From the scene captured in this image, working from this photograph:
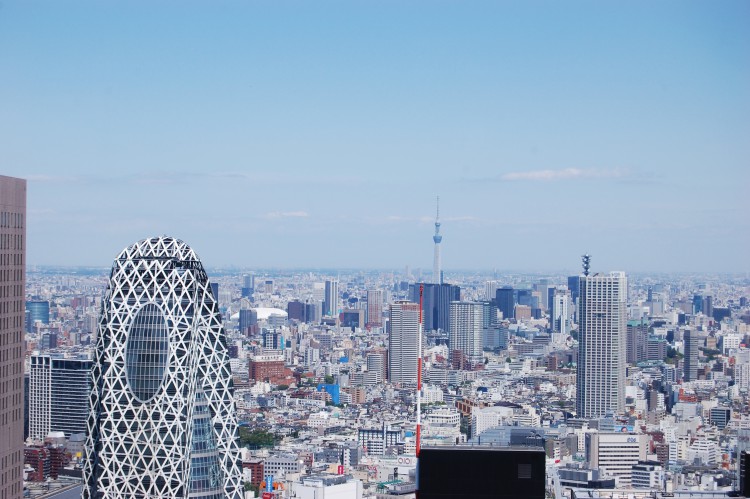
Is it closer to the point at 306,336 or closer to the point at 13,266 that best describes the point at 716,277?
the point at 13,266

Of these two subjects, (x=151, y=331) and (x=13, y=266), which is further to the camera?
(x=151, y=331)

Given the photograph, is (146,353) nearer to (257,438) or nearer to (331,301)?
(257,438)

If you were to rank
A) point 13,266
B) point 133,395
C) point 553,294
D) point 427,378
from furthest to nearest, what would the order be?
point 553,294, point 427,378, point 133,395, point 13,266

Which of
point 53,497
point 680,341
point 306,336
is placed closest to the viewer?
point 53,497

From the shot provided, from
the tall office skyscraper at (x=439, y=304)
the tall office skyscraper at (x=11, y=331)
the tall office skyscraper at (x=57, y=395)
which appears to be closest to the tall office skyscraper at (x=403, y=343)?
the tall office skyscraper at (x=439, y=304)

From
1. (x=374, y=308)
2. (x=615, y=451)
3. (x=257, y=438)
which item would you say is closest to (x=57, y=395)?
(x=257, y=438)

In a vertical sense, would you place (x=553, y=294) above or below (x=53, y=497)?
above

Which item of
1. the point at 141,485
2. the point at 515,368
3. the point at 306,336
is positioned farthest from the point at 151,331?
the point at 306,336

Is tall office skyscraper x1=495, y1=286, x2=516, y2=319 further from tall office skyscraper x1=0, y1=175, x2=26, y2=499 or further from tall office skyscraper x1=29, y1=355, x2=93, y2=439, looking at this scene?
tall office skyscraper x1=0, y1=175, x2=26, y2=499
